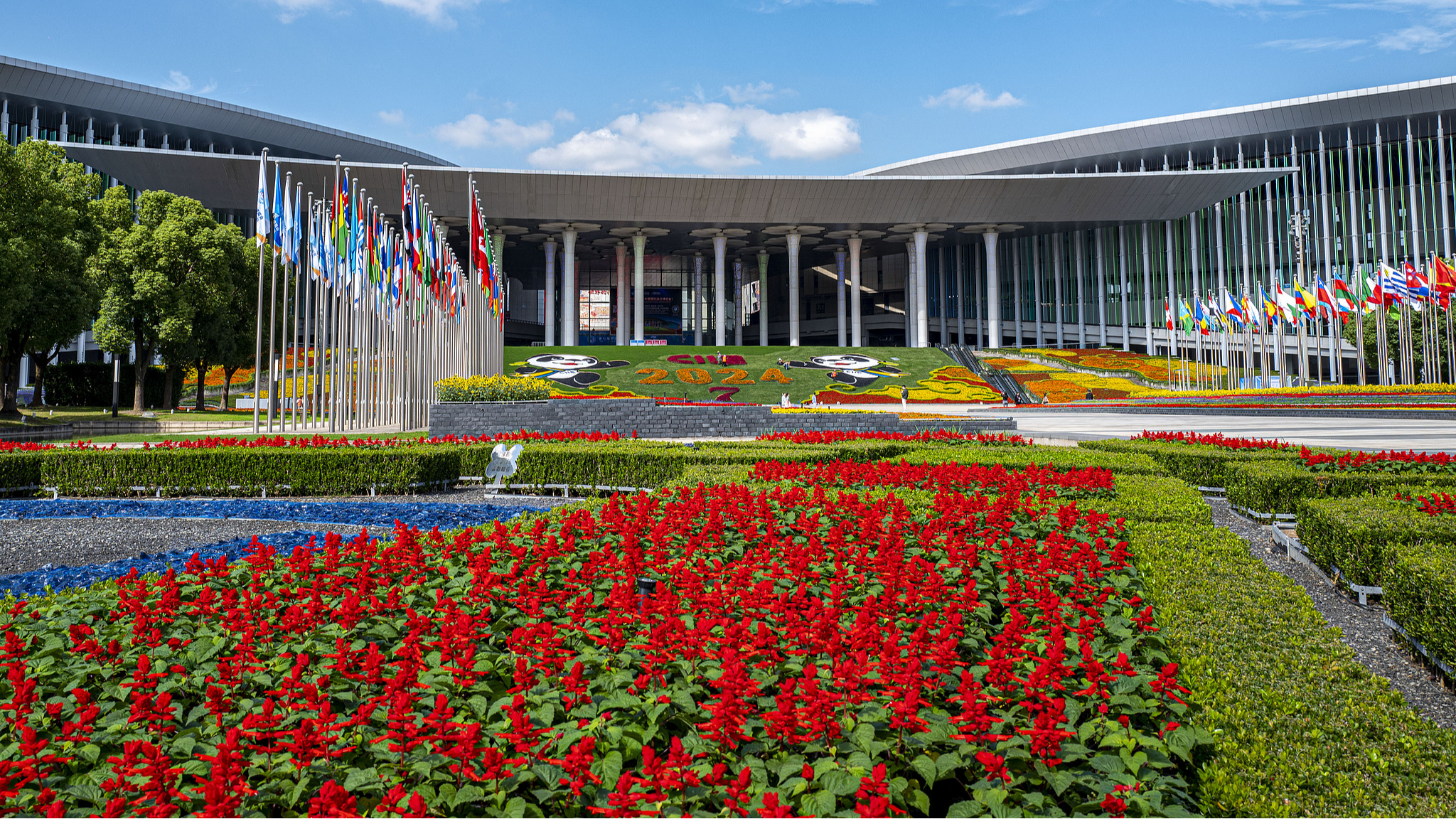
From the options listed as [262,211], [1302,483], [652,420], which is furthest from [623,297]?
[1302,483]

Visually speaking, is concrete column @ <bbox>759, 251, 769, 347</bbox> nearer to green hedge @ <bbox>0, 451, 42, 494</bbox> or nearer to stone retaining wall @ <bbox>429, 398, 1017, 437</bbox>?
stone retaining wall @ <bbox>429, 398, 1017, 437</bbox>

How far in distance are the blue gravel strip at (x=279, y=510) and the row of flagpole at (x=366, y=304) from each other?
738cm

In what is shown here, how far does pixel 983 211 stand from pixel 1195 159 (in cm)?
2054

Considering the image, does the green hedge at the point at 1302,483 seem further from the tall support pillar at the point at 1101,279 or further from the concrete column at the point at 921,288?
the tall support pillar at the point at 1101,279

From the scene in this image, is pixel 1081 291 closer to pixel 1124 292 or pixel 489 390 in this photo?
pixel 1124 292

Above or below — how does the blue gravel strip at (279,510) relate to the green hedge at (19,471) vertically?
below

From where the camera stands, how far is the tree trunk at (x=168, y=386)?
36906 mm

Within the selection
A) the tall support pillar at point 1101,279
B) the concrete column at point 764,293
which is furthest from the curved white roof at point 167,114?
the tall support pillar at point 1101,279

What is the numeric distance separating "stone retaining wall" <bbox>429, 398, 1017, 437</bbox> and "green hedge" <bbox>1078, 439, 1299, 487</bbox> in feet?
→ 19.9

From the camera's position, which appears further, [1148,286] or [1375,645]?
[1148,286]

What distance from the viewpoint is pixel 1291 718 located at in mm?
3014

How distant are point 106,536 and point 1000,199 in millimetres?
57174

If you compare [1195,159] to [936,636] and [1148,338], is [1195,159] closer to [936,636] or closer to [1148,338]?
[1148,338]

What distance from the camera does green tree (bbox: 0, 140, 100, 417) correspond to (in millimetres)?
22984
